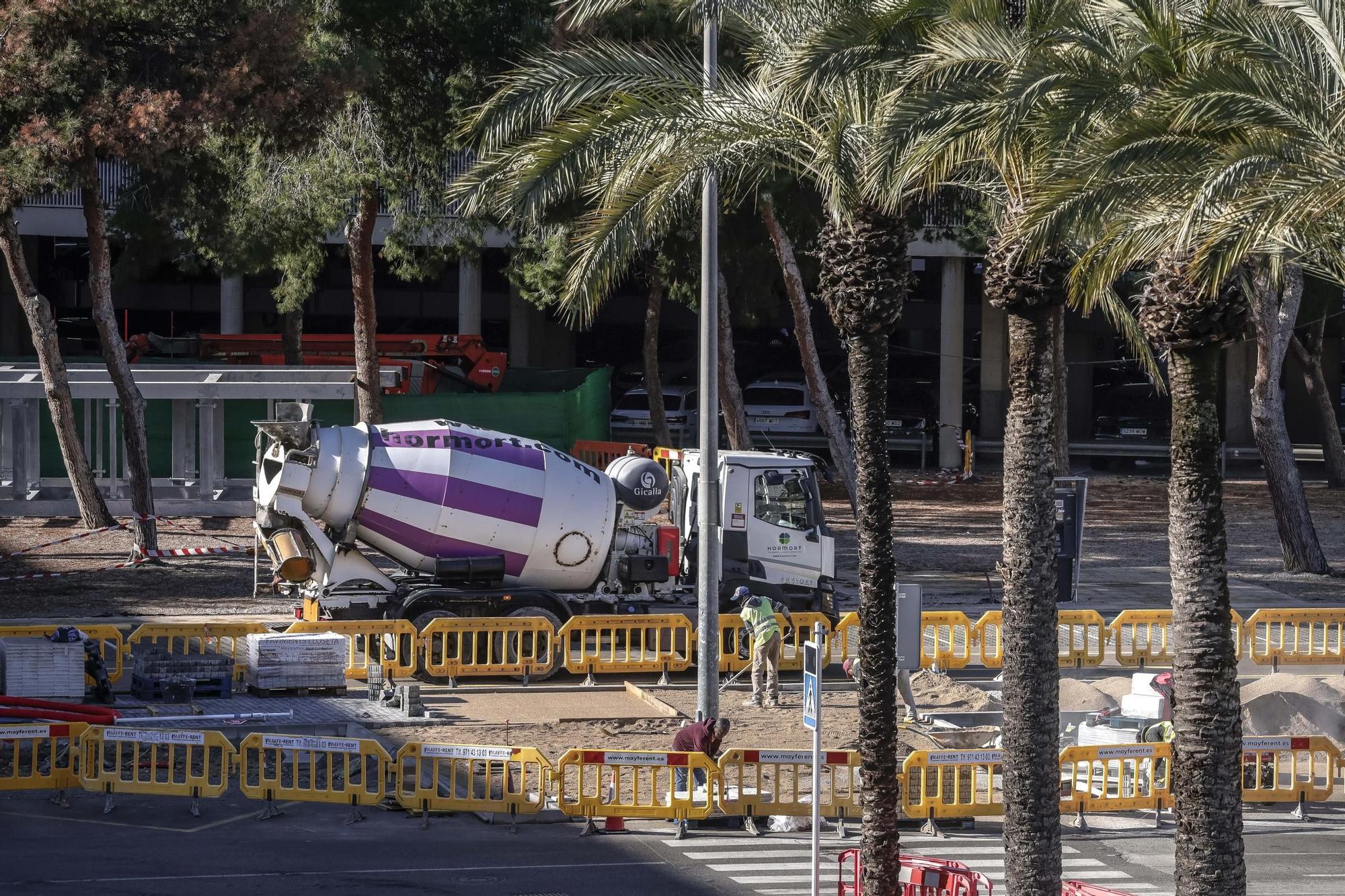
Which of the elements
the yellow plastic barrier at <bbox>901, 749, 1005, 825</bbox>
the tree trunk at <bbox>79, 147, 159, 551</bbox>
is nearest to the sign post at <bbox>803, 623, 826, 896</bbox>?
the yellow plastic barrier at <bbox>901, 749, 1005, 825</bbox>

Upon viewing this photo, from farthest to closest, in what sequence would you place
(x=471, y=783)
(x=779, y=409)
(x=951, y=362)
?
(x=951, y=362) → (x=779, y=409) → (x=471, y=783)

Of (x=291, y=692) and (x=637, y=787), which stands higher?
(x=291, y=692)

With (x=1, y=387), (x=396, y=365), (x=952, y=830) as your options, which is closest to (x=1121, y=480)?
(x=396, y=365)

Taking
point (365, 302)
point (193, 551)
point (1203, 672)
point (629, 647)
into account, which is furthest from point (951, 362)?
point (1203, 672)

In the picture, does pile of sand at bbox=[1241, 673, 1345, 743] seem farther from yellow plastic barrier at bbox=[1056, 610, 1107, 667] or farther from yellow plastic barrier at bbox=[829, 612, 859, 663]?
yellow plastic barrier at bbox=[829, 612, 859, 663]

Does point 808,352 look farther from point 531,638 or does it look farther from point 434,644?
point 434,644

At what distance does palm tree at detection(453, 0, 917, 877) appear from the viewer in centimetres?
1121

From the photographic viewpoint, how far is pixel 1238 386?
56938mm

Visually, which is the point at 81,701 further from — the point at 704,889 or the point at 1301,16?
the point at 1301,16

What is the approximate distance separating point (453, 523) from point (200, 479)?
51.0ft

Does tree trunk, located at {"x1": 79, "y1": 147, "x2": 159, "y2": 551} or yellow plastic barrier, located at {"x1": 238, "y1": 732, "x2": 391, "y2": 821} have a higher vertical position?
tree trunk, located at {"x1": 79, "y1": 147, "x2": 159, "y2": 551}

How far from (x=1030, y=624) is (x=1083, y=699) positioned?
914cm

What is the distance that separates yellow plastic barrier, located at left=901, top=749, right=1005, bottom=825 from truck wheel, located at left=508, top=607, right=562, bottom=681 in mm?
6636

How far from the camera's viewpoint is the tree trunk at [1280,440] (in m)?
30.0
